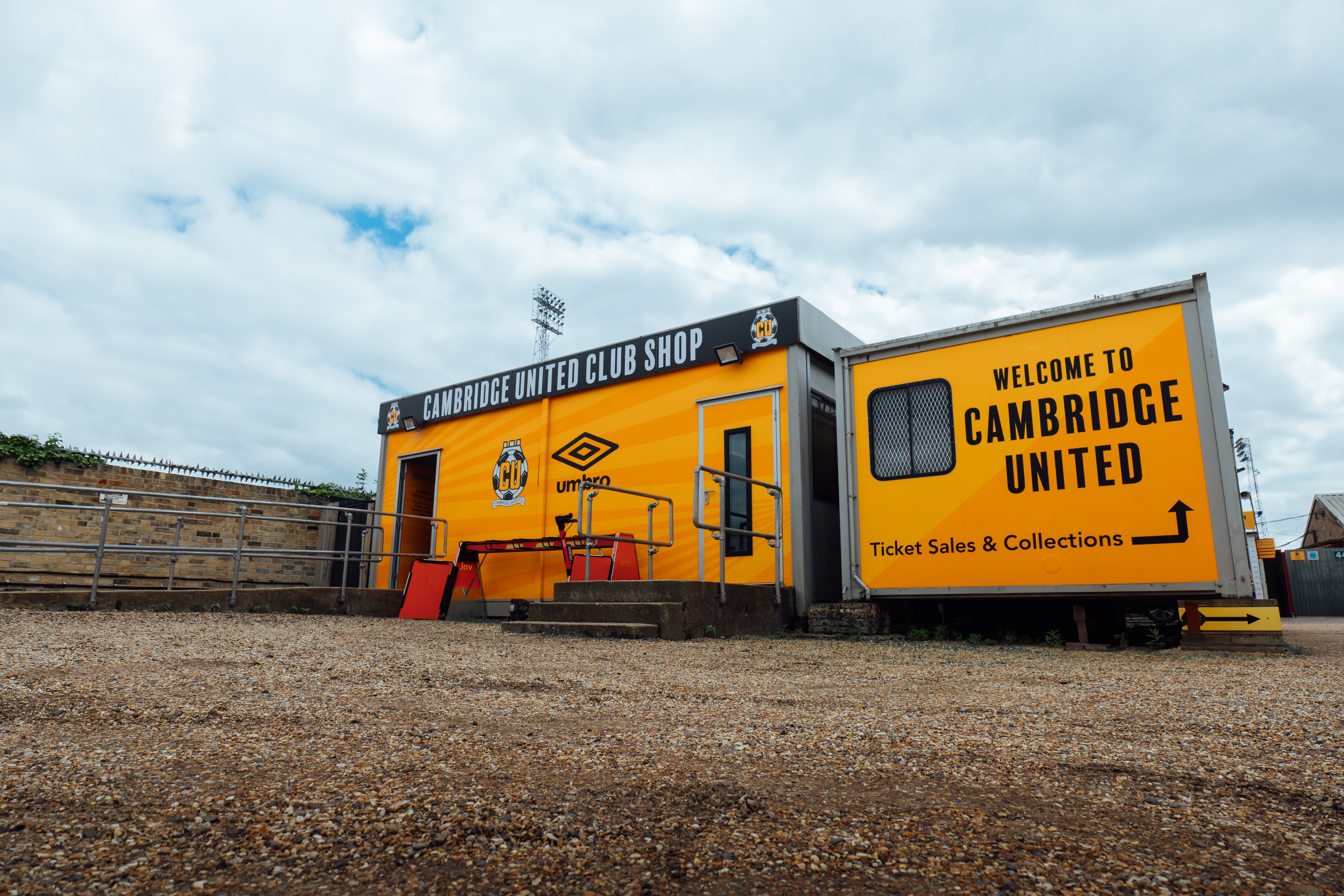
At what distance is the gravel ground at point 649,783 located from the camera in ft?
4.11

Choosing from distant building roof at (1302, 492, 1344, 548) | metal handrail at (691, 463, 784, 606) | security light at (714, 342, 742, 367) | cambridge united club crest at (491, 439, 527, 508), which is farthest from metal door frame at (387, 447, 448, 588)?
distant building roof at (1302, 492, 1344, 548)

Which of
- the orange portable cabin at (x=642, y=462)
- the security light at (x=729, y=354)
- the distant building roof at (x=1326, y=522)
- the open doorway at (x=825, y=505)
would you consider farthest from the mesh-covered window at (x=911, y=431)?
the distant building roof at (x=1326, y=522)

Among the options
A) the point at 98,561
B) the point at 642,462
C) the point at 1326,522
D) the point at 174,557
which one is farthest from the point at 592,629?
the point at 1326,522

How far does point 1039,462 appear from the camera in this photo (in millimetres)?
5609

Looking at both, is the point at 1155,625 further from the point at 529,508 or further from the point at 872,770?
the point at 529,508

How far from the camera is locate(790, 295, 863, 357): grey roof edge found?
23.5 ft

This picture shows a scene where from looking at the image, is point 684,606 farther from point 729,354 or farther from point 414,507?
point 414,507

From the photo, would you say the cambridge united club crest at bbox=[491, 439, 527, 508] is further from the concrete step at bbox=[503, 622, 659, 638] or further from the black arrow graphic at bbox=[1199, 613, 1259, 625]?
the black arrow graphic at bbox=[1199, 613, 1259, 625]

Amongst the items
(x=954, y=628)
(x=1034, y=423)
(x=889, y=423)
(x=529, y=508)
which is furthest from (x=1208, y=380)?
(x=529, y=508)

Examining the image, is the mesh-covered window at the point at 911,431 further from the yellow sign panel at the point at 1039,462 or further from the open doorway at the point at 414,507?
the open doorway at the point at 414,507

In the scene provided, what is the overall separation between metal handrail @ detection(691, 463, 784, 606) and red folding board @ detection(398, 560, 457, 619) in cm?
306

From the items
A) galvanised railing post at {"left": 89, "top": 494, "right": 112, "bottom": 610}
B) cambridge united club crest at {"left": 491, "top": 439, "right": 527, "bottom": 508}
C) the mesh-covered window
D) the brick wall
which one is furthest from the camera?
cambridge united club crest at {"left": 491, "top": 439, "right": 527, "bottom": 508}

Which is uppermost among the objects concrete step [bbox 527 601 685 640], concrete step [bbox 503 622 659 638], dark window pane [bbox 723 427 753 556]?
dark window pane [bbox 723 427 753 556]

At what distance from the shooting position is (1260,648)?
4828 mm
